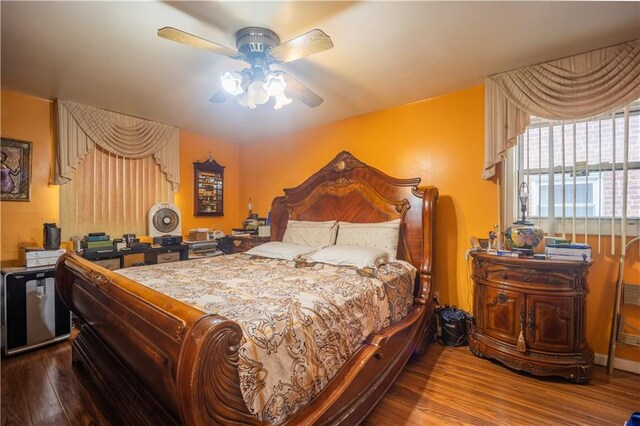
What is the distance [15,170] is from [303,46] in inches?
124

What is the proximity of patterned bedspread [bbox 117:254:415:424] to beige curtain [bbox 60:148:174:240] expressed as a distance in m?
1.62

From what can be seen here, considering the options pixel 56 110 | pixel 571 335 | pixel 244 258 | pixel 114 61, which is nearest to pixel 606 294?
pixel 571 335

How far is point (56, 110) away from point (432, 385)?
169 inches

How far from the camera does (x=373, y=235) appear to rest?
2.80 meters

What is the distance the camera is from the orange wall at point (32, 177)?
2768 mm

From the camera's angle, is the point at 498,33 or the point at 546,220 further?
the point at 546,220

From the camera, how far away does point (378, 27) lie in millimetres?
1840

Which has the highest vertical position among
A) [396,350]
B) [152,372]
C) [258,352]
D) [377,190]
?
[377,190]

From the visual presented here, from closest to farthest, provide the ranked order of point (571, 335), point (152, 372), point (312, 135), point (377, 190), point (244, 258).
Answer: point (152, 372) → point (571, 335) → point (244, 258) → point (377, 190) → point (312, 135)

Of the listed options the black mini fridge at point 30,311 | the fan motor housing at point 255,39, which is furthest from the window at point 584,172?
the black mini fridge at point 30,311

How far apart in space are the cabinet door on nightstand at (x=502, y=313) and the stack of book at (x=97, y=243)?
3.75 m

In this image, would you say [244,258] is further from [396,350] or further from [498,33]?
[498,33]

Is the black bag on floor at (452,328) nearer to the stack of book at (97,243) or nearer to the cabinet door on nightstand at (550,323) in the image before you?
the cabinet door on nightstand at (550,323)

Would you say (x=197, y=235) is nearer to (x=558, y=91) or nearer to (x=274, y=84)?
(x=274, y=84)
